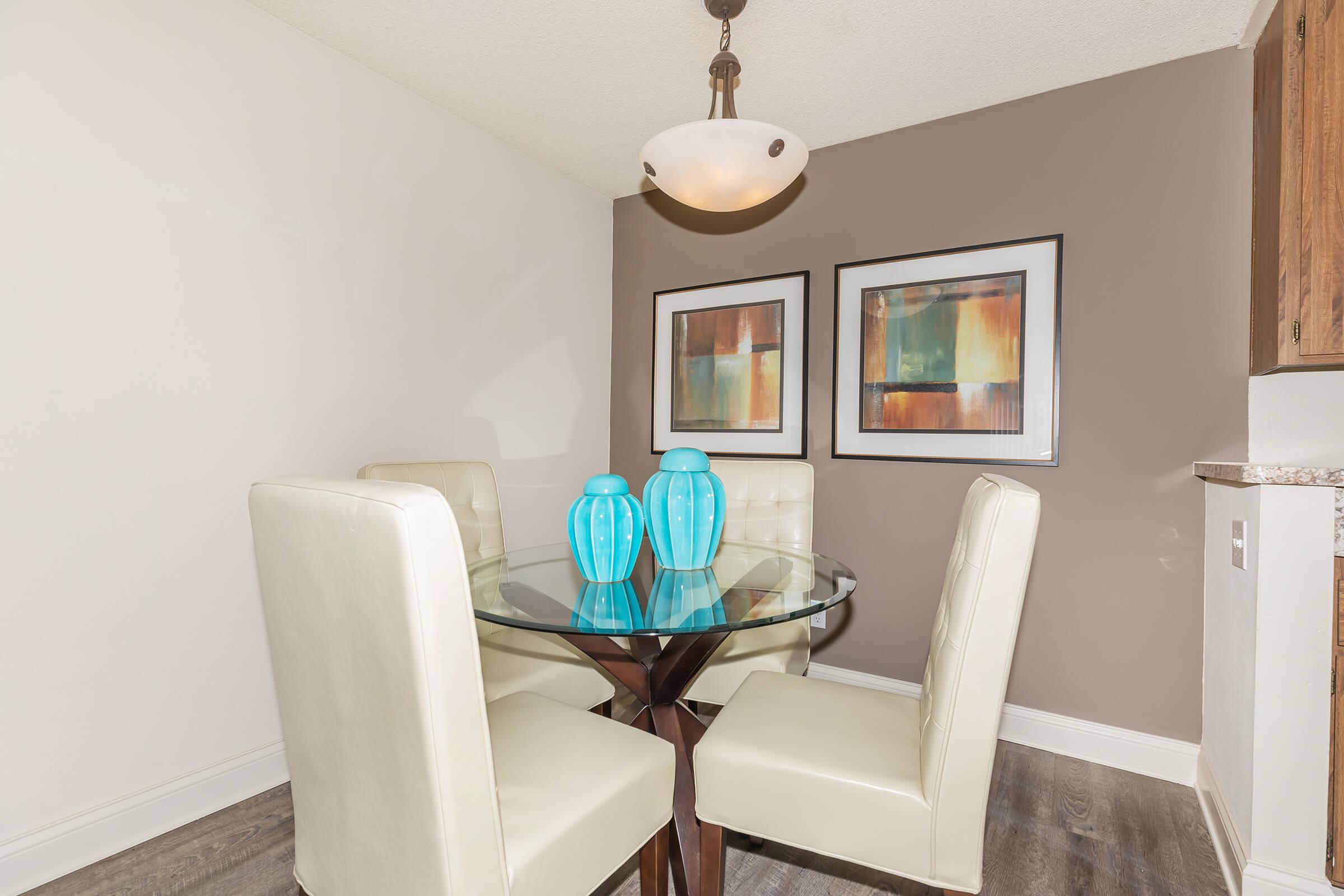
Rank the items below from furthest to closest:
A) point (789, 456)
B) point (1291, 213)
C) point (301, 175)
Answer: point (789, 456) < point (301, 175) < point (1291, 213)

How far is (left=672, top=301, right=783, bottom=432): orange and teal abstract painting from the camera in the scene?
313cm

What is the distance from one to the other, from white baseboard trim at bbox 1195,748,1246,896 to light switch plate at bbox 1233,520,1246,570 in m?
0.70

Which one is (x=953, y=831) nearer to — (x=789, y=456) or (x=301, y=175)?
(x=789, y=456)

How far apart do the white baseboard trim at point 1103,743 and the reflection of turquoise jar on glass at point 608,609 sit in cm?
181

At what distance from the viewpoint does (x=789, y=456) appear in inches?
121

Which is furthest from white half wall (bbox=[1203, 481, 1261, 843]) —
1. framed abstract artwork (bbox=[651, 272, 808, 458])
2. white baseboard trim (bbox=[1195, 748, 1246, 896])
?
framed abstract artwork (bbox=[651, 272, 808, 458])

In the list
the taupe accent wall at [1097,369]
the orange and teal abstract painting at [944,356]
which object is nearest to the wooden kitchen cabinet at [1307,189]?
the taupe accent wall at [1097,369]

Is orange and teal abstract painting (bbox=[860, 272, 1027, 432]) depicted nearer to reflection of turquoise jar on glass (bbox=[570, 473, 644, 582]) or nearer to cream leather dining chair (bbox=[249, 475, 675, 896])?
reflection of turquoise jar on glass (bbox=[570, 473, 644, 582])

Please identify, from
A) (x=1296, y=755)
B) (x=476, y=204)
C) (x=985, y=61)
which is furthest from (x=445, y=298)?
(x=1296, y=755)

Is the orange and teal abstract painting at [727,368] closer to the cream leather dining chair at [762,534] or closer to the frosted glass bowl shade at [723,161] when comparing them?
the cream leather dining chair at [762,534]

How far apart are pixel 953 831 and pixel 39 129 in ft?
8.86

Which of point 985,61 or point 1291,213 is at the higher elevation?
point 985,61

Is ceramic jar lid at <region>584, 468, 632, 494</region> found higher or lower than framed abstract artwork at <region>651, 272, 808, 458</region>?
lower

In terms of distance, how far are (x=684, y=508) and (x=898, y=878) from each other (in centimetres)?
114
